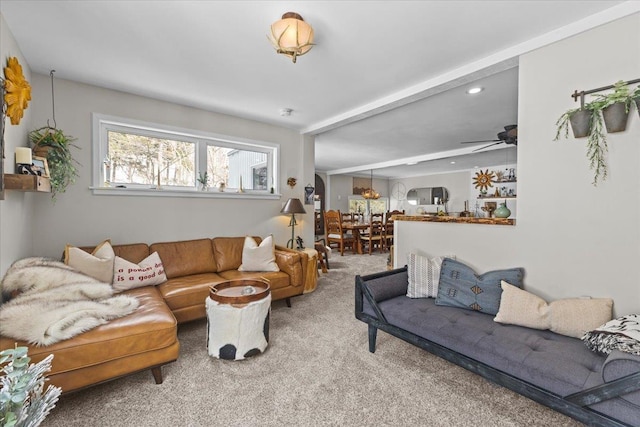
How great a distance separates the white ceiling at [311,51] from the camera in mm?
1768

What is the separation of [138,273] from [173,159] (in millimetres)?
1477

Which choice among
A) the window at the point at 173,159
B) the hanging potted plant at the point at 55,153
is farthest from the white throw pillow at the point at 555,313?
the hanging potted plant at the point at 55,153

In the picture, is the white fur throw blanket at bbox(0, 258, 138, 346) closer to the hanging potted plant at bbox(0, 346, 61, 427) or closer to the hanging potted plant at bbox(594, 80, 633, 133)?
the hanging potted plant at bbox(0, 346, 61, 427)

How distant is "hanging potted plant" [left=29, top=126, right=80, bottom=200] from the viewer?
240 centimetres

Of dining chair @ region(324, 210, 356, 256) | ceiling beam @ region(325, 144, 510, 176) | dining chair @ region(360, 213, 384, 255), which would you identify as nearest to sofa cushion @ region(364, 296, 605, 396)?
ceiling beam @ region(325, 144, 510, 176)

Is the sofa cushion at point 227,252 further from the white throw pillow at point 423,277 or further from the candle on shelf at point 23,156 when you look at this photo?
the white throw pillow at point 423,277

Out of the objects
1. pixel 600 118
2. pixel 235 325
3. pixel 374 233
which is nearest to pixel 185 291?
pixel 235 325

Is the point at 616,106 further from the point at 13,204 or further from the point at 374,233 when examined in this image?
the point at 374,233

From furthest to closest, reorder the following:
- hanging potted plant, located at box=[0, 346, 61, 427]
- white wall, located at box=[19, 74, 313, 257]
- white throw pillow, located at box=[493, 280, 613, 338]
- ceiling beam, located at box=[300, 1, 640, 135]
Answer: white wall, located at box=[19, 74, 313, 257] < ceiling beam, located at box=[300, 1, 640, 135] < white throw pillow, located at box=[493, 280, 613, 338] < hanging potted plant, located at box=[0, 346, 61, 427]

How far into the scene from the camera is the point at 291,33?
1.73m

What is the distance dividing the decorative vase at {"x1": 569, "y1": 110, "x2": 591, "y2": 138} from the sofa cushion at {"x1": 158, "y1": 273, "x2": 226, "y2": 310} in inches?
124

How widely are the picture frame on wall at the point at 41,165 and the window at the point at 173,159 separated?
22.0 inches

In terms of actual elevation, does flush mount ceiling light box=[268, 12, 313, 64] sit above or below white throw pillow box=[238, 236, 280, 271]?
above

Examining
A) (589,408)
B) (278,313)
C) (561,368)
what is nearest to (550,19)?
(561,368)
